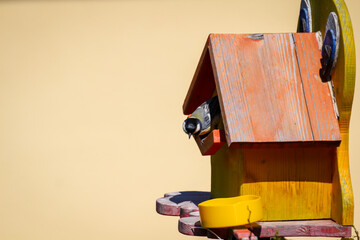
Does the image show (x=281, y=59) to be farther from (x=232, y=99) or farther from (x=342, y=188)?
(x=342, y=188)

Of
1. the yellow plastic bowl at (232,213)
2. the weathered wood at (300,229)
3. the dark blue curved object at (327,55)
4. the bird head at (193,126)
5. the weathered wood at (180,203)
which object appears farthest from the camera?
the weathered wood at (180,203)

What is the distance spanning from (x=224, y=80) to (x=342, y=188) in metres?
0.66

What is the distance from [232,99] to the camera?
254cm

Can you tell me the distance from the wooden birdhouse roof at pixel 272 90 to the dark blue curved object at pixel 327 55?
0.10ft

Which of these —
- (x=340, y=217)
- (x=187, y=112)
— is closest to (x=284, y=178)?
(x=340, y=217)

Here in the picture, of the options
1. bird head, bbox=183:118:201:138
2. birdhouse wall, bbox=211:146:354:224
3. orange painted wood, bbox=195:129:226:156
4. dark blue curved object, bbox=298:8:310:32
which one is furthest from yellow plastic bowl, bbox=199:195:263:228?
dark blue curved object, bbox=298:8:310:32

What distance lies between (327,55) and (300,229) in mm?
742

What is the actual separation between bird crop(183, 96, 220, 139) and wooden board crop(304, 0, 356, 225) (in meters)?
0.62

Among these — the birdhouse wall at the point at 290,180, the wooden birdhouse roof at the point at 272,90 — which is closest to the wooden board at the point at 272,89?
the wooden birdhouse roof at the point at 272,90

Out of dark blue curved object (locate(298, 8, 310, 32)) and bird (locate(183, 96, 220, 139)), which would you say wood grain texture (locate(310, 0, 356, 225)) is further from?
bird (locate(183, 96, 220, 139))

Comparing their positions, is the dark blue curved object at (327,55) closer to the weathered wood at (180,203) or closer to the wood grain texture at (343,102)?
the wood grain texture at (343,102)

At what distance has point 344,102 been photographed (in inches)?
98.9

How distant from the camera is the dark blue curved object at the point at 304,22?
2.98m

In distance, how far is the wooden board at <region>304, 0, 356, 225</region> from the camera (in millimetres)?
2473
